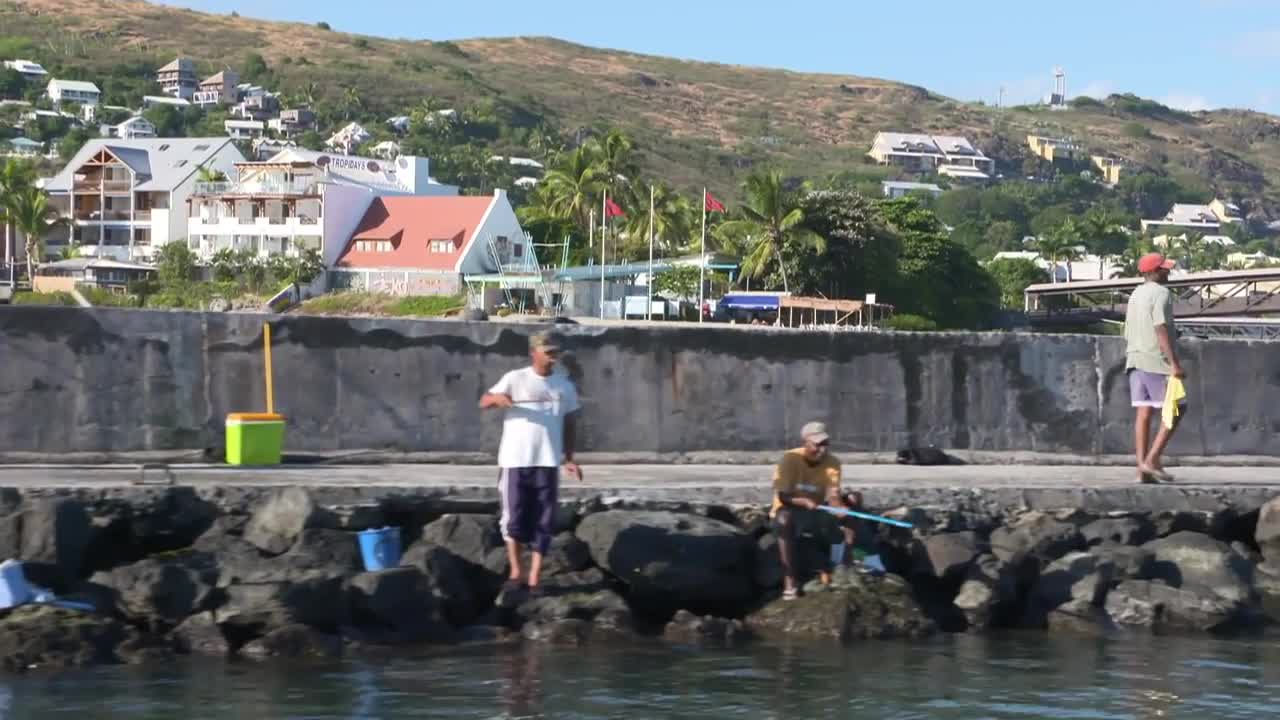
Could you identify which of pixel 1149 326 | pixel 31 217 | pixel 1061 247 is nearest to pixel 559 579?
pixel 1149 326

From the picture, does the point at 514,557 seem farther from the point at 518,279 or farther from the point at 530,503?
the point at 518,279

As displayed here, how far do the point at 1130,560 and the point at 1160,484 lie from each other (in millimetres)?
1246

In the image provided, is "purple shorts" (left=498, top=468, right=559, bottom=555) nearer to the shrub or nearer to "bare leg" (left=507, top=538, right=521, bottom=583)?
"bare leg" (left=507, top=538, right=521, bottom=583)

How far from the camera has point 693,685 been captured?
388 inches

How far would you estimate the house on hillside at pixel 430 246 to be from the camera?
9325 cm

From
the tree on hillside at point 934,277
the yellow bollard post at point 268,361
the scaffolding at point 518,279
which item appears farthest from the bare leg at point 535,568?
the tree on hillside at point 934,277

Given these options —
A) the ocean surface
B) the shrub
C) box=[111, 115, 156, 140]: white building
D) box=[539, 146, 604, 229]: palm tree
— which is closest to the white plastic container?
the ocean surface

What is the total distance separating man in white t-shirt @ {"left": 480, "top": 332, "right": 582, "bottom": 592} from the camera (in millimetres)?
10602

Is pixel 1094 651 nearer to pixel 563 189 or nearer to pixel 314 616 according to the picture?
pixel 314 616

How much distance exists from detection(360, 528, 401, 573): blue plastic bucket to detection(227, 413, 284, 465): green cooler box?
214 centimetres

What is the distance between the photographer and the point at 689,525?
1159 centimetres

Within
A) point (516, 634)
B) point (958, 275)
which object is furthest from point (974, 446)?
point (958, 275)

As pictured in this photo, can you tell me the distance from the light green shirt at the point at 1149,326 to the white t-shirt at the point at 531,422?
4.40 meters

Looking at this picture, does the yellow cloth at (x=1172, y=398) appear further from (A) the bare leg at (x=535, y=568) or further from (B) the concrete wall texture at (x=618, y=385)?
(A) the bare leg at (x=535, y=568)
